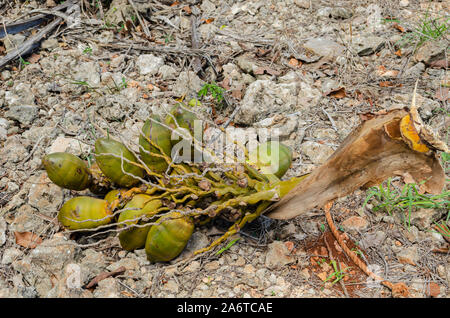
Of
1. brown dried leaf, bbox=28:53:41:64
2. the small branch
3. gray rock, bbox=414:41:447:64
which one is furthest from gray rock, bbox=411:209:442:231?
brown dried leaf, bbox=28:53:41:64

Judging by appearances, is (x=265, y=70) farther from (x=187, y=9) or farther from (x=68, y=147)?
(x=68, y=147)

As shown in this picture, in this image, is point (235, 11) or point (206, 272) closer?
point (206, 272)

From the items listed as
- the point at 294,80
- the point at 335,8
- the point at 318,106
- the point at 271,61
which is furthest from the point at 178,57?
the point at 335,8

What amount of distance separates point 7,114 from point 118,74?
906mm

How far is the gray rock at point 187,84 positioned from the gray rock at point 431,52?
6.06 ft

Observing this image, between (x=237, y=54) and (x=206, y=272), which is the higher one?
(x=237, y=54)

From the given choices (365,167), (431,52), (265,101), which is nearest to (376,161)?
(365,167)

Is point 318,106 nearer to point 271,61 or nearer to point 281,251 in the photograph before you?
point 271,61

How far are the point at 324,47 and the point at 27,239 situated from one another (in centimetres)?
283

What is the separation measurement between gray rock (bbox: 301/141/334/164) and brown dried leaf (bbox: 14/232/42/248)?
1821mm

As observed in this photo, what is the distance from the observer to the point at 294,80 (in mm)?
3363

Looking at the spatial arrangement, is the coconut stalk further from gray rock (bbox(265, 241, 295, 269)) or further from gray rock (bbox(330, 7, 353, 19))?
gray rock (bbox(330, 7, 353, 19))

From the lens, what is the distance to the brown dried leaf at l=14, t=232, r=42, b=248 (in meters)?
2.32

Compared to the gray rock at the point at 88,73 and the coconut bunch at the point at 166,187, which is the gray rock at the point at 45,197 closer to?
the coconut bunch at the point at 166,187
